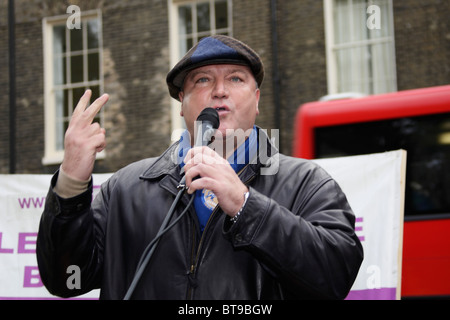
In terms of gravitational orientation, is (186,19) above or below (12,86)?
above

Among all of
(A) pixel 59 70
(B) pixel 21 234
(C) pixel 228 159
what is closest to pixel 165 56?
(A) pixel 59 70

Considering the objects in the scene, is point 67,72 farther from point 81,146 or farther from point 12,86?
point 81,146

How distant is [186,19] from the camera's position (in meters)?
11.5

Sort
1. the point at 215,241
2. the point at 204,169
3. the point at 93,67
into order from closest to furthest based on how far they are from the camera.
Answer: the point at 204,169, the point at 215,241, the point at 93,67

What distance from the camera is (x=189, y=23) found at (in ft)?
37.7

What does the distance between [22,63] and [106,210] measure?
429 inches

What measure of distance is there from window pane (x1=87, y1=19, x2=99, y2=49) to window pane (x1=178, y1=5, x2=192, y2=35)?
1.71 metres

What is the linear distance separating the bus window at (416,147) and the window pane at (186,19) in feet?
17.6

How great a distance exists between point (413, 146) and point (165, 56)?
233 inches

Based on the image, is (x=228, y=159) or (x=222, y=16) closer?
(x=228, y=159)

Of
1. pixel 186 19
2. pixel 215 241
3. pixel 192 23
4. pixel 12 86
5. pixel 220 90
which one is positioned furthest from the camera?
pixel 12 86

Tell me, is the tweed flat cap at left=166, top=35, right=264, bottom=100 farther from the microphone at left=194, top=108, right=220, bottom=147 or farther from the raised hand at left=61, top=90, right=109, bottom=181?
the raised hand at left=61, top=90, right=109, bottom=181
